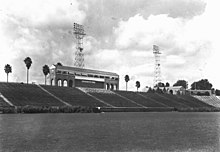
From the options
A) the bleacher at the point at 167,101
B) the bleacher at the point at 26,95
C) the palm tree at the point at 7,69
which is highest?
the palm tree at the point at 7,69

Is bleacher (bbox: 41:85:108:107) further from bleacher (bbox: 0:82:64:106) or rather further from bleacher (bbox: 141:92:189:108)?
bleacher (bbox: 141:92:189:108)

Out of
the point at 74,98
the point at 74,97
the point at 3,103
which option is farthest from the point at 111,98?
the point at 3,103

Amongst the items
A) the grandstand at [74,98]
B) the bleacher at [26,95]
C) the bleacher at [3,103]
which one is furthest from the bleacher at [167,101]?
the bleacher at [3,103]

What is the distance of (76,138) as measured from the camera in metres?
40.3

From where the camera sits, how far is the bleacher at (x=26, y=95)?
122 m

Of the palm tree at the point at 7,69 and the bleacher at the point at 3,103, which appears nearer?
the bleacher at the point at 3,103

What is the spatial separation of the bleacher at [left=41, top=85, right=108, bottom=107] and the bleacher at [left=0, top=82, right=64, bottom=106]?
19.6 feet

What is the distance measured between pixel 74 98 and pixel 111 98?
24191 mm

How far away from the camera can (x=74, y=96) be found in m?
150

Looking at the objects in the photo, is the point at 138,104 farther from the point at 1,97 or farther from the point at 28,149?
the point at 28,149

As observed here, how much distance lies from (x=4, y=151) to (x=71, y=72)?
156048mm

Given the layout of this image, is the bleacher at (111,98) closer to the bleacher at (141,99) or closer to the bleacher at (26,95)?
the bleacher at (141,99)

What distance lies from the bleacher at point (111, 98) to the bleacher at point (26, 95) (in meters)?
29.1

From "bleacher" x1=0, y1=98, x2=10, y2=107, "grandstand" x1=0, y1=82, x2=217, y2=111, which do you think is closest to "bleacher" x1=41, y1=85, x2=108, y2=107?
"grandstand" x1=0, y1=82, x2=217, y2=111
